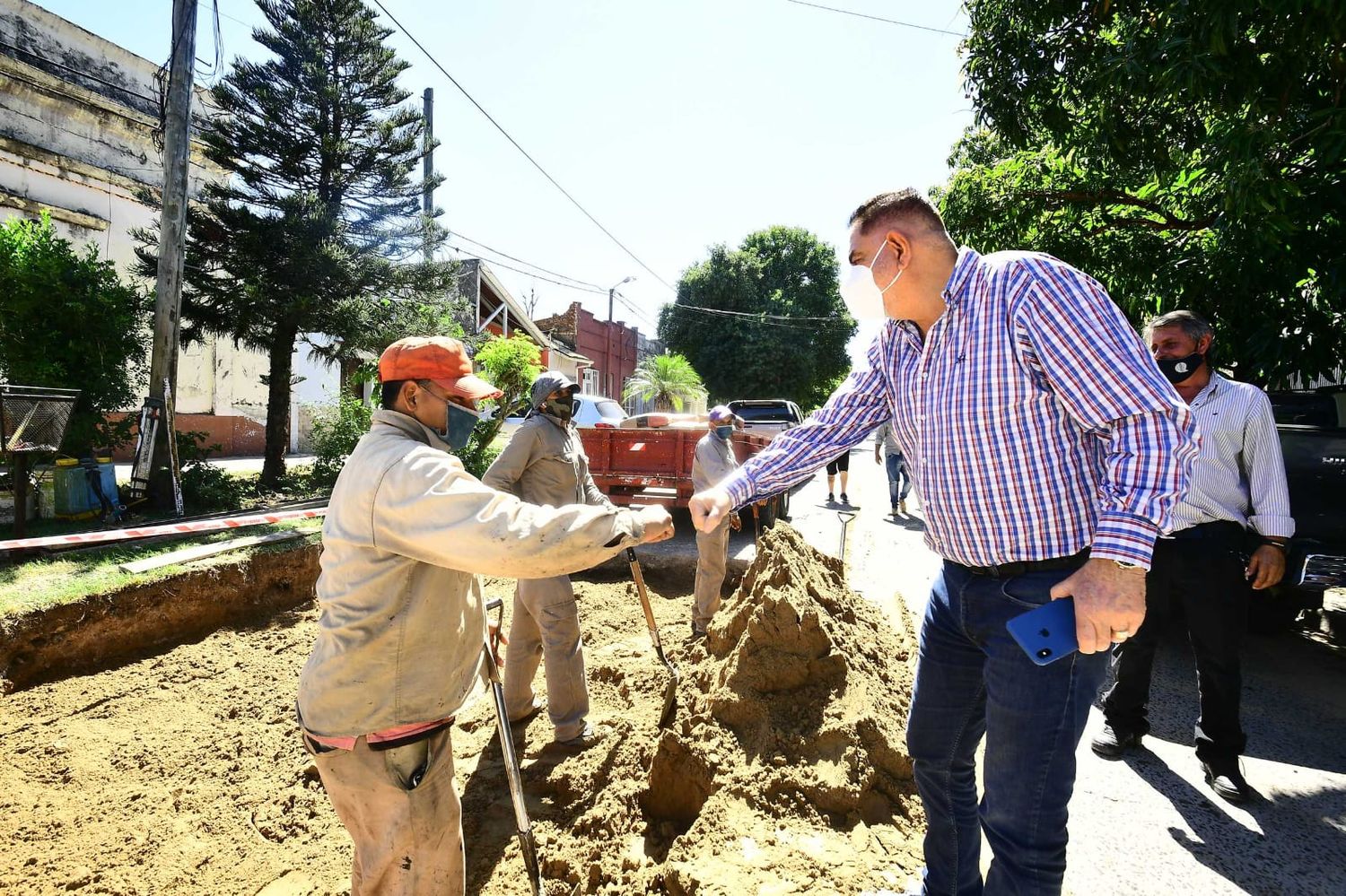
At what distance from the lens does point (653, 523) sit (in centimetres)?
224

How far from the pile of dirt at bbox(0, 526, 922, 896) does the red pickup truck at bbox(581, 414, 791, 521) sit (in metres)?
4.21

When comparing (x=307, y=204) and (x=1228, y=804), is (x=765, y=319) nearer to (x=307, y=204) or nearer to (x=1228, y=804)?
(x=307, y=204)

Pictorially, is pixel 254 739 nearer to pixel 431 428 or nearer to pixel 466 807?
pixel 466 807

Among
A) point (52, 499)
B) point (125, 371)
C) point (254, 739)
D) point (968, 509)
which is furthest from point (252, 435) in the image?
point (968, 509)

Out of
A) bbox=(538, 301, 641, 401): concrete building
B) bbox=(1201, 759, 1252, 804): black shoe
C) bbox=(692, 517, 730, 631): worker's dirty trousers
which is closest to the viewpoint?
bbox=(1201, 759, 1252, 804): black shoe

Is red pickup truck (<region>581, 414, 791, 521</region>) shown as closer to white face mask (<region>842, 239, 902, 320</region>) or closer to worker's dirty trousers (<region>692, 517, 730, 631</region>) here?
worker's dirty trousers (<region>692, 517, 730, 631</region>)

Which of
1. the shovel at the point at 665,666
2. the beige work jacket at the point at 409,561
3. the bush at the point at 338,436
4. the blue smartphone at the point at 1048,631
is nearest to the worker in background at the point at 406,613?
the beige work jacket at the point at 409,561

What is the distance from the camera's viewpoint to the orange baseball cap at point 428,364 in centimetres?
220

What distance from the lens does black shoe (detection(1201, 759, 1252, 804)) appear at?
10.1 ft

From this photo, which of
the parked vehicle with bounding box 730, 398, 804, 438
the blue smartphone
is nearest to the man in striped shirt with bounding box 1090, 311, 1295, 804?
the blue smartphone

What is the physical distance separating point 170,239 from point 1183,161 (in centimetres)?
1204

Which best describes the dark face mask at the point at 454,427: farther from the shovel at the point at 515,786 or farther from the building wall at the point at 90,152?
the building wall at the point at 90,152

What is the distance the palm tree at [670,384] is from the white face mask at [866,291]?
90.4ft

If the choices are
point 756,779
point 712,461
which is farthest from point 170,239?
point 756,779
